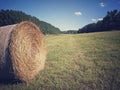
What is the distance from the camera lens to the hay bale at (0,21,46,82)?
725 cm

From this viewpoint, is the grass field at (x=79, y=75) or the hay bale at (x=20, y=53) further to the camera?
the hay bale at (x=20, y=53)

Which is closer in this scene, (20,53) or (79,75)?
(20,53)

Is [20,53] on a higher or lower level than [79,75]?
higher

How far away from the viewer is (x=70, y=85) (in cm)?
720

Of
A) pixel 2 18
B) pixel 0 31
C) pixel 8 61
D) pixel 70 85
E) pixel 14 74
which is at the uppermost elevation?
pixel 2 18

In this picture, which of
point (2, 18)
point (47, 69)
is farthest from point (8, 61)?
point (2, 18)

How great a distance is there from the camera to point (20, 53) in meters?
7.75

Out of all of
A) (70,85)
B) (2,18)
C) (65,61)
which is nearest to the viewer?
(70,85)

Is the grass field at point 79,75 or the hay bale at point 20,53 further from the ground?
the hay bale at point 20,53

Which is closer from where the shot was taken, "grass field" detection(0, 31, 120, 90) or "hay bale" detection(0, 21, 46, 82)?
"grass field" detection(0, 31, 120, 90)

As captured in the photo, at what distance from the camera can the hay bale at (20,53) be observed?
7.25m

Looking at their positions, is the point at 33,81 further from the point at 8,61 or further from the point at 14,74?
the point at 8,61

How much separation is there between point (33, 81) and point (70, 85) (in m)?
1.82

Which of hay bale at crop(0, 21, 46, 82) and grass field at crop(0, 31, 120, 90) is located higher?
hay bale at crop(0, 21, 46, 82)
